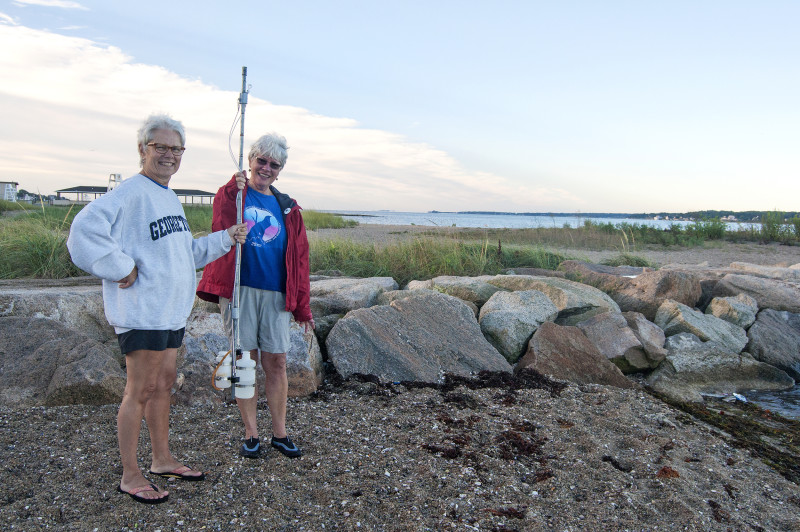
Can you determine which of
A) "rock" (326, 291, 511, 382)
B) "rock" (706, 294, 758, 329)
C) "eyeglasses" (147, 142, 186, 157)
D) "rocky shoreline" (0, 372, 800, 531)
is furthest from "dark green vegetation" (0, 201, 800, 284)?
"eyeglasses" (147, 142, 186, 157)

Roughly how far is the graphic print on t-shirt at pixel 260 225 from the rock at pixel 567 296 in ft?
15.0

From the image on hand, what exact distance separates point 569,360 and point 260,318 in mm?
3518

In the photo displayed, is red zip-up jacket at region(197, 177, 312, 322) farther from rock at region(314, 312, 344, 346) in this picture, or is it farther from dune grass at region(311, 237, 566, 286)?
dune grass at region(311, 237, 566, 286)

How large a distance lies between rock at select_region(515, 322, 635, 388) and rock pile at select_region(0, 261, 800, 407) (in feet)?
0.04

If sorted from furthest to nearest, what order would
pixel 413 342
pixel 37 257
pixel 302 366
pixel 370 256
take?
pixel 370 256, pixel 37 257, pixel 413 342, pixel 302 366

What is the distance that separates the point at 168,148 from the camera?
3.01 metres

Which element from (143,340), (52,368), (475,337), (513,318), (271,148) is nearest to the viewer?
(143,340)

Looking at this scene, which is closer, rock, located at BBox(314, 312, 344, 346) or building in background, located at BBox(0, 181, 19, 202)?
rock, located at BBox(314, 312, 344, 346)

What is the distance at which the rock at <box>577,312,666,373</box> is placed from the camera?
6.48m

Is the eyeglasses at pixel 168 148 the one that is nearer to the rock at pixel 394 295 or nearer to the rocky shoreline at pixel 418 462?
the rocky shoreline at pixel 418 462

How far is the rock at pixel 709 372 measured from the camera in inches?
254

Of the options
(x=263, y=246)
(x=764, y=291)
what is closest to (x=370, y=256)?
(x=764, y=291)

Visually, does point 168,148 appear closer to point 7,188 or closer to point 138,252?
point 138,252

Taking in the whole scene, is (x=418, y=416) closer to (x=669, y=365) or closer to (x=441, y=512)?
(x=441, y=512)
